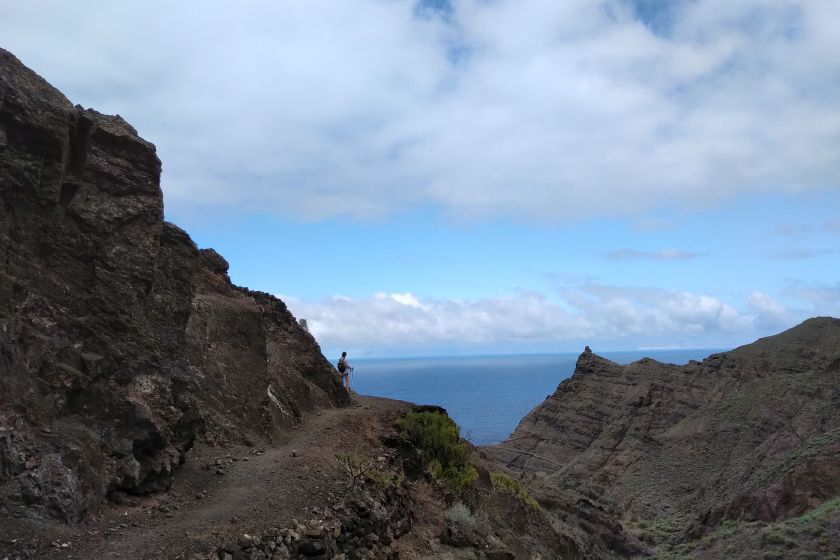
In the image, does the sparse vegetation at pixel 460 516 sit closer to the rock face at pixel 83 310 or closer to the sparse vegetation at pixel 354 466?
the sparse vegetation at pixel 354 466

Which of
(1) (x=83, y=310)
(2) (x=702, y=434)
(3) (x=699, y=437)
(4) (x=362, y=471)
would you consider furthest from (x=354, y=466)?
(2) (x=702, y=434)

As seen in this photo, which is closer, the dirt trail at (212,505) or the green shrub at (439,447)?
the dirt trail at (212,505)

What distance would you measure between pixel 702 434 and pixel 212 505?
49.6 m

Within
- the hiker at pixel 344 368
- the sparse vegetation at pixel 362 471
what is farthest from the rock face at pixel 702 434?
the sparse vegetation at pixel 362 471

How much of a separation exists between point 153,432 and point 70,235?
12.8 feet

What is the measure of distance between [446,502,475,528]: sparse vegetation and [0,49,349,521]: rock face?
7272 millimetres

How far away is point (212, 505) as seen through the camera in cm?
1185

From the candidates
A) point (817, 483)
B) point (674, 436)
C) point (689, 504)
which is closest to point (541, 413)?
point (674, 436)

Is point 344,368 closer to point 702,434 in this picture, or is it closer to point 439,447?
point 439,447

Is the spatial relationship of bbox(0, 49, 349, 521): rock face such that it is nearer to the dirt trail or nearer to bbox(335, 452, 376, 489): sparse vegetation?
the dirt trail

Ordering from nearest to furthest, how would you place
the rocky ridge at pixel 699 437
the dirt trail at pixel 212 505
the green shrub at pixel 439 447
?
the dirt trail at pixel 212 505 < the green shrub at pixel 439 447 < the rocky ridge at pixel 699 437

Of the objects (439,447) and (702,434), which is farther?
(702,434)

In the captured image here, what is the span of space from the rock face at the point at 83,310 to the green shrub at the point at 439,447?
7.54m

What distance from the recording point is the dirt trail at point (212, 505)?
9.09m
